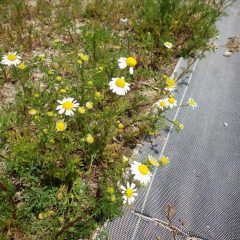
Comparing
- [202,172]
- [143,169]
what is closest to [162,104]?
[202,172]

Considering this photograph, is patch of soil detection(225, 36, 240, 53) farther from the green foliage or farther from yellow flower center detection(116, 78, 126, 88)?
yellow flower center detection(116, 78, 126, 88)

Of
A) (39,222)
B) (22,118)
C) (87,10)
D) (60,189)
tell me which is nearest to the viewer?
(39,222)

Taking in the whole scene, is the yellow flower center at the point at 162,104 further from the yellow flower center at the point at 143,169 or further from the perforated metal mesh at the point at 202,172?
the yellow flower center at the point at 143,169

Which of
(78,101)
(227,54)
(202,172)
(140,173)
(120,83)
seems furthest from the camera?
(227,54)

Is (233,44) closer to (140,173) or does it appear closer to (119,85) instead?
(119,85)

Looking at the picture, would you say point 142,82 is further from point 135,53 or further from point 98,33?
point 98,33

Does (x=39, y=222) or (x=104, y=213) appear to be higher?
(x=104, y=213)

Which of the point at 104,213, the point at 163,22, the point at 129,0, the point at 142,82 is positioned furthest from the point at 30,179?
the point at 129,0

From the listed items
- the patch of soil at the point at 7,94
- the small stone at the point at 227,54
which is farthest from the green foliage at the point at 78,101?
the small stone at the point at 227,54
